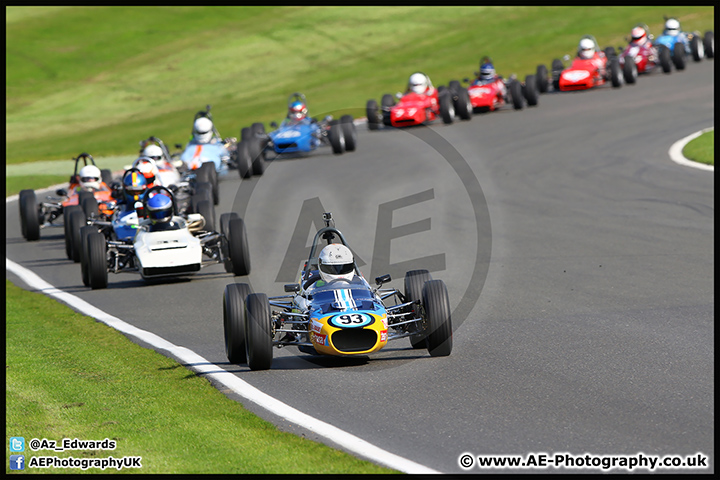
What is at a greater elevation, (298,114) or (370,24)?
(370,24)

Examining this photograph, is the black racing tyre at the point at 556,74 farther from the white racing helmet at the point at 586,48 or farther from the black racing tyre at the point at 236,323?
the black racing tyre at the point at 236,323

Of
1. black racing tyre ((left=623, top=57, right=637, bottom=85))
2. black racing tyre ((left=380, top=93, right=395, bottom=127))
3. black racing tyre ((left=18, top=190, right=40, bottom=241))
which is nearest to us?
black racing tyre ((left=18, top=190, right=40, bottom=241))

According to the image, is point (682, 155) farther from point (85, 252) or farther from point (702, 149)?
point (85, 252)

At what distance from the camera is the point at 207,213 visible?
17141 millimetres

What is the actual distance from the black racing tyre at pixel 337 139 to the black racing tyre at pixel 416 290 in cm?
1625

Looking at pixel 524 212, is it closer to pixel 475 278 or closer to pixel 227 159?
pixel 475 278

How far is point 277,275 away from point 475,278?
3.09 meters

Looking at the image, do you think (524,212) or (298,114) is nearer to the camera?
(524,212)

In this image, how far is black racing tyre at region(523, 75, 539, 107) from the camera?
3111 cm

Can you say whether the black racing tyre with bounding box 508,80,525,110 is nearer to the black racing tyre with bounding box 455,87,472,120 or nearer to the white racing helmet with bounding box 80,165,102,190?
the black racing tyre with bounding box 455,87,472,120

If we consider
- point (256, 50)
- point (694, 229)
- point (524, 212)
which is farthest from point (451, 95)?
point (256, 50)

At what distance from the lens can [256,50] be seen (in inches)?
2144

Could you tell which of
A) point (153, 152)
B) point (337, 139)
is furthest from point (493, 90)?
point (153, 152)

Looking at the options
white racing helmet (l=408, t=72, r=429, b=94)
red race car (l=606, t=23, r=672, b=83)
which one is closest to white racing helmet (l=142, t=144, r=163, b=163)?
white racing helmet (l=408, t=72, r=429, b=94)
